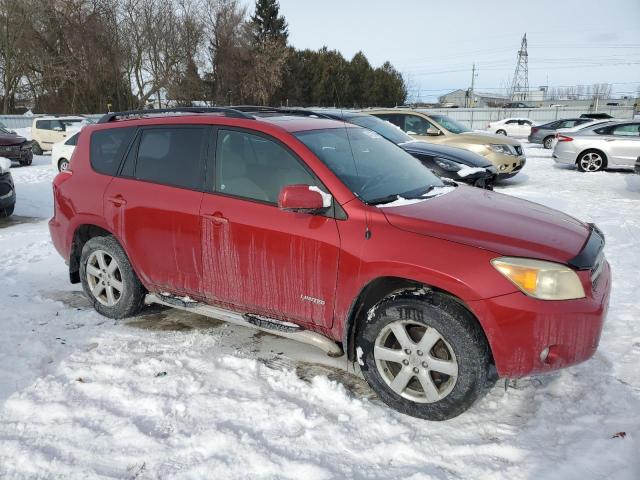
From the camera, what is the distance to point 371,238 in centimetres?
302

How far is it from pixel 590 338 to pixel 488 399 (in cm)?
75

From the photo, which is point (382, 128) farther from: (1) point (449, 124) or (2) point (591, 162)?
(2) point (591, 162)

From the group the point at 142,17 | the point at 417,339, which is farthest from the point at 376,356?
the point at 142,17

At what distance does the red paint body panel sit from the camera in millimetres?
2748

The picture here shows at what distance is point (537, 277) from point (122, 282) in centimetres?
328

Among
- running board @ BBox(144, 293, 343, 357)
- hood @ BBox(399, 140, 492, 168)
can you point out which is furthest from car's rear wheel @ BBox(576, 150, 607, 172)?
running board @ BBox(144, 293, 343, 357)

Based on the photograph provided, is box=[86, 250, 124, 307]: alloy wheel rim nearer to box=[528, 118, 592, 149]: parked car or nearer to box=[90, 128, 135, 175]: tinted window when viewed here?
box=[90, 128, 135, 175]: tinted window

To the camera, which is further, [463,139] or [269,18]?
[269,18]

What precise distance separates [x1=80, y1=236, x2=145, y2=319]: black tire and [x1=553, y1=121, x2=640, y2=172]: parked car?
43.1ft

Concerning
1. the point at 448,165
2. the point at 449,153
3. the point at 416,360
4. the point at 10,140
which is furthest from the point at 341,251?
the point at 10,140

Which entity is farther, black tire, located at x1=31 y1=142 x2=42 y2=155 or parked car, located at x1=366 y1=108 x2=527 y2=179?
black tire, located at x1=31 y1=142 x2=42 y2=155

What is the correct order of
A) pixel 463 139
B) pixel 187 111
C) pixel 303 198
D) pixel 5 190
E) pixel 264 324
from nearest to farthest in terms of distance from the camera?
1. pixel 303 198
2. pixel 264 324
3. pixel 187 111
4. pixel 5 190
5. pixel 463 139

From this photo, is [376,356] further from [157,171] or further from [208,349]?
[157,171]

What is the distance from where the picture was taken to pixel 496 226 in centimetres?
306
